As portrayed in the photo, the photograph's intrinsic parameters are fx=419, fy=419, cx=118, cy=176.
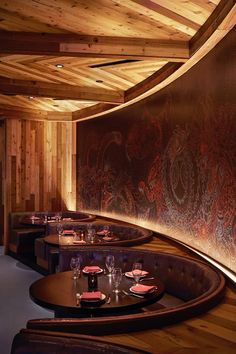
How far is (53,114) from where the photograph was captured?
9.41m

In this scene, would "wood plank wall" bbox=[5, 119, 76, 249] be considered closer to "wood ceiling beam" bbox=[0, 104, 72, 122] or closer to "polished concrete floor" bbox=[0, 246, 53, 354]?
"wood ceiling beam" bbox=[0, 104, 72, 122]

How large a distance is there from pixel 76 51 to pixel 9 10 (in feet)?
2.64

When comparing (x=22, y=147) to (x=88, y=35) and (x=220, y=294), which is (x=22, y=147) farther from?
(x=220, y=294)

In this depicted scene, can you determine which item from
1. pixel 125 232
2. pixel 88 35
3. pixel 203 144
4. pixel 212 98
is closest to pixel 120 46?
pixel 88 35

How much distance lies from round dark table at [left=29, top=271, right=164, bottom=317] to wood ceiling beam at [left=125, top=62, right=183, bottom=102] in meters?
2.73

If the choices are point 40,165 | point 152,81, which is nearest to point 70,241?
point 152,81

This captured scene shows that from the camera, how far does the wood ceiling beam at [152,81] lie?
5309 mm

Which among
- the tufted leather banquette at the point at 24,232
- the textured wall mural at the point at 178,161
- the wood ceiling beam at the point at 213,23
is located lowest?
the tufted leather banquette at the point at 24,232

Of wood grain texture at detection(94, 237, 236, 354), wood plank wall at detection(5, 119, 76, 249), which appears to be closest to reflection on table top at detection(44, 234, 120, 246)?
wood grain texture at detection(94, 237, 236, 354)

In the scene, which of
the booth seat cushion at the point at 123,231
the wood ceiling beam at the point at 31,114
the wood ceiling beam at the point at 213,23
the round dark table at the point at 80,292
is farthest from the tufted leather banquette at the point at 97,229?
the wood ceiling beam at the point at 31,114

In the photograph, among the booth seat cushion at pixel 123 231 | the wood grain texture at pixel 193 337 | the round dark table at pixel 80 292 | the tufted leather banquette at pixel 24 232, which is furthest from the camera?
→ the tufted leather banquette at pixel 24 232

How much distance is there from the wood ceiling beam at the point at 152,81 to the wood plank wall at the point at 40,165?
2.92m

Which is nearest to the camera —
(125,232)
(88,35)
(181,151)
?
(88,35)

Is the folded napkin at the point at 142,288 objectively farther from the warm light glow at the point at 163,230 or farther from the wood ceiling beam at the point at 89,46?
the wood ceiling beam at the point at 89,46
